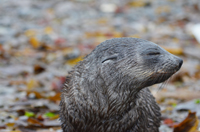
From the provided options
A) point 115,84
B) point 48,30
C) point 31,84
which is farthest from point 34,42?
point 115,84

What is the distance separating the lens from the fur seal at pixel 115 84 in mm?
4453

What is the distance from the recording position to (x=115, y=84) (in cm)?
443

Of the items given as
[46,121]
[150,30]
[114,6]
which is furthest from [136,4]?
[46,121]

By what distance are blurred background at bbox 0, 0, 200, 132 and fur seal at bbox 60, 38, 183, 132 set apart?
20.2 inches

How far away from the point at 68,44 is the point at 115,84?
7.92 meters

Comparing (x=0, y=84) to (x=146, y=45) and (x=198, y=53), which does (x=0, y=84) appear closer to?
(x=146, y=45)

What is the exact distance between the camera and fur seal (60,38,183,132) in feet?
14.6

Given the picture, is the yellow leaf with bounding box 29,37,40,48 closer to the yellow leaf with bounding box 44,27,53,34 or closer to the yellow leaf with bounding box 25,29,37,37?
the yellow leaf with bounding box 25,29,37,37

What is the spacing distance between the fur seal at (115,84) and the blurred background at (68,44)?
51 cm

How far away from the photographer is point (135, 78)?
14.5 ft

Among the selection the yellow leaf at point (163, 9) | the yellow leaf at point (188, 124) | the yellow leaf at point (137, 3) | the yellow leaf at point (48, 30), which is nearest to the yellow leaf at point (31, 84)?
the yellow leaf at point (188, 124)

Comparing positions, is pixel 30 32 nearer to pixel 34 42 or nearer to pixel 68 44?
pixel 34 42

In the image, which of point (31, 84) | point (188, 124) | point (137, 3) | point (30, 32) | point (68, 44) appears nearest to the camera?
point (188, 124)

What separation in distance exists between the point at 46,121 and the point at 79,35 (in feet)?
24.9
